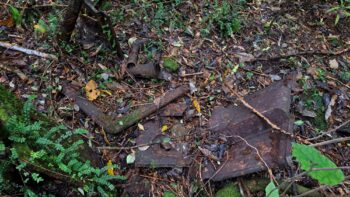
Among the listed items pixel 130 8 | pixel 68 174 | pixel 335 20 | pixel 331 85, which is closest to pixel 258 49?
pixel 331 85

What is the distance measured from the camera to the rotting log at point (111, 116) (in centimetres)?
356

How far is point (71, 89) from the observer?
3.79 metres

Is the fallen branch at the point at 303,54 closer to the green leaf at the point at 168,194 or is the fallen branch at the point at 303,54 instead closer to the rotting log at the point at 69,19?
the green leaf at the point at 168,194

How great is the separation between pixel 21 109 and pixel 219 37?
2.72 metres

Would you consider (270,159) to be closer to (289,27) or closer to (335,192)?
(335,192)

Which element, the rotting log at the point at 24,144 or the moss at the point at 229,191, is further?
the moss at the point at 229,191

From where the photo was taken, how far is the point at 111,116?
3678mm

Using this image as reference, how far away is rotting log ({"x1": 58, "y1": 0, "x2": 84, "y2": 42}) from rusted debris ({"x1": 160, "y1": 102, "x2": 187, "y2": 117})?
1.39 meters

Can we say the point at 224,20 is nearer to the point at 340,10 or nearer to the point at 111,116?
the point at 340,10

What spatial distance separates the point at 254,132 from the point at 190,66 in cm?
127

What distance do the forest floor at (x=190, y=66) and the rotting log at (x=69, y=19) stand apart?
5.3 inches

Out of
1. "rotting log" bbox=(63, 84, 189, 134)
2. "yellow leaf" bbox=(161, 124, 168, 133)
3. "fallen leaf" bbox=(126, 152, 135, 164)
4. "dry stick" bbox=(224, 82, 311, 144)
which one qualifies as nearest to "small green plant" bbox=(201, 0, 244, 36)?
"dry stick" bbox=(224, 82, 311, 144)

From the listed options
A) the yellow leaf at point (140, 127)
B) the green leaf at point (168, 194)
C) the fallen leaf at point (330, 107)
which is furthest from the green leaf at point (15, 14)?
the fallen leaf at point (330, 107)

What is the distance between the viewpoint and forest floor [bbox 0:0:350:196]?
3.55m
